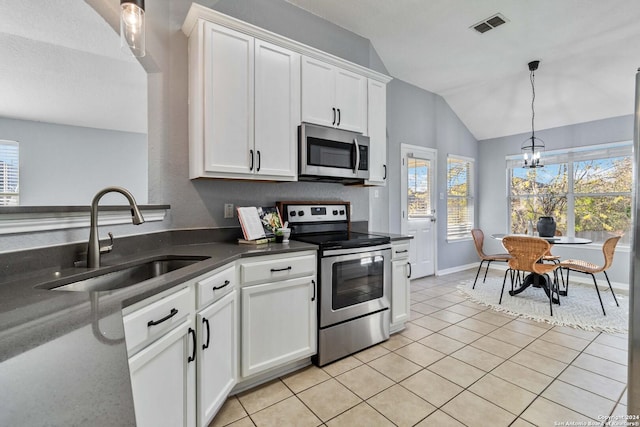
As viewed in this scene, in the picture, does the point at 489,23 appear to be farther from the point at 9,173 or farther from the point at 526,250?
the point at 9,173

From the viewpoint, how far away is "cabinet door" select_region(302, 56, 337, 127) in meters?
2.49

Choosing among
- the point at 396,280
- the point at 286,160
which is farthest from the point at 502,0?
the point at 396,280

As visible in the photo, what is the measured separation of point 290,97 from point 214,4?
0.97 meters

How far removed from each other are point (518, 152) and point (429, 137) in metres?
1.84

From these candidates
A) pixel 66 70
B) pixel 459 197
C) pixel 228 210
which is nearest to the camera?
pixel 66 70

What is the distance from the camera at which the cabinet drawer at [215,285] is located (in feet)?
4.80

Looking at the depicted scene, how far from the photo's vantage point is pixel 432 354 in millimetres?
2414

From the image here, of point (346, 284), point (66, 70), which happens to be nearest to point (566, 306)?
point (346, 284)

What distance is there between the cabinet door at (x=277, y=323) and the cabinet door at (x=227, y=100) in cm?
90

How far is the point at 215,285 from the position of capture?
1573mm

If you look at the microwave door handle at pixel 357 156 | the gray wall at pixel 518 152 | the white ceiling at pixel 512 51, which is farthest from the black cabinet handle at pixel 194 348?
the gray wall at pixel 518 152

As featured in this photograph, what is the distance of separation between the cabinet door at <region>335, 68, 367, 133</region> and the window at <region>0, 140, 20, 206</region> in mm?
2133

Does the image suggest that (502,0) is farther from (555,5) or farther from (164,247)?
(164,247)

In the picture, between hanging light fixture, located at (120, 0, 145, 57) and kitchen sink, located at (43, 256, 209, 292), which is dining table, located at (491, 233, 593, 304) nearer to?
kitchen sink, located at (43, 256, 209, 292)
